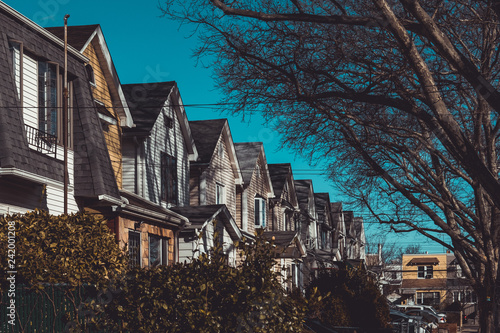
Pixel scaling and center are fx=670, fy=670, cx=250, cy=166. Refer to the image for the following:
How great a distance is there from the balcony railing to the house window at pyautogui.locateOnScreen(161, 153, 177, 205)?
9672mm

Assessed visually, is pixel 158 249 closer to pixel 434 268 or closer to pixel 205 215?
pixel 205 215

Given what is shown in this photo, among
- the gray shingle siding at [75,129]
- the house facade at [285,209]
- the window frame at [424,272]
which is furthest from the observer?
the window frame at [424,272]

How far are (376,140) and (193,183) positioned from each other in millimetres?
11345

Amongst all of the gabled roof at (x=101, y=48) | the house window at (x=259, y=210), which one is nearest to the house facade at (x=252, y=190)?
the house window at (x=259, y=210)

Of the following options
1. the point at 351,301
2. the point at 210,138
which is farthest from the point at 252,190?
the point at 351,301

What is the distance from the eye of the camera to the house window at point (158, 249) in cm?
2148

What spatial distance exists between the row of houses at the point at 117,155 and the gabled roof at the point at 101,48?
0.03 m

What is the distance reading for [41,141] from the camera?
15.2 m

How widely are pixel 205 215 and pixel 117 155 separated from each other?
400 cm

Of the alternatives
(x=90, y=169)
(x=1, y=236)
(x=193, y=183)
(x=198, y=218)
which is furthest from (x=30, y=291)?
(x=193, y=183)

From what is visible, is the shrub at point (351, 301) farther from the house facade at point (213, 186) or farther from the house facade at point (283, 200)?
the house facade at point (283, 200)

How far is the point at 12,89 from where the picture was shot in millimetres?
14117

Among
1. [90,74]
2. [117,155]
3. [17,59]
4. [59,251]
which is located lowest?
[59,251]

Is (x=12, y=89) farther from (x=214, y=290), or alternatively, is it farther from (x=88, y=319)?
(x=214, y=290)
